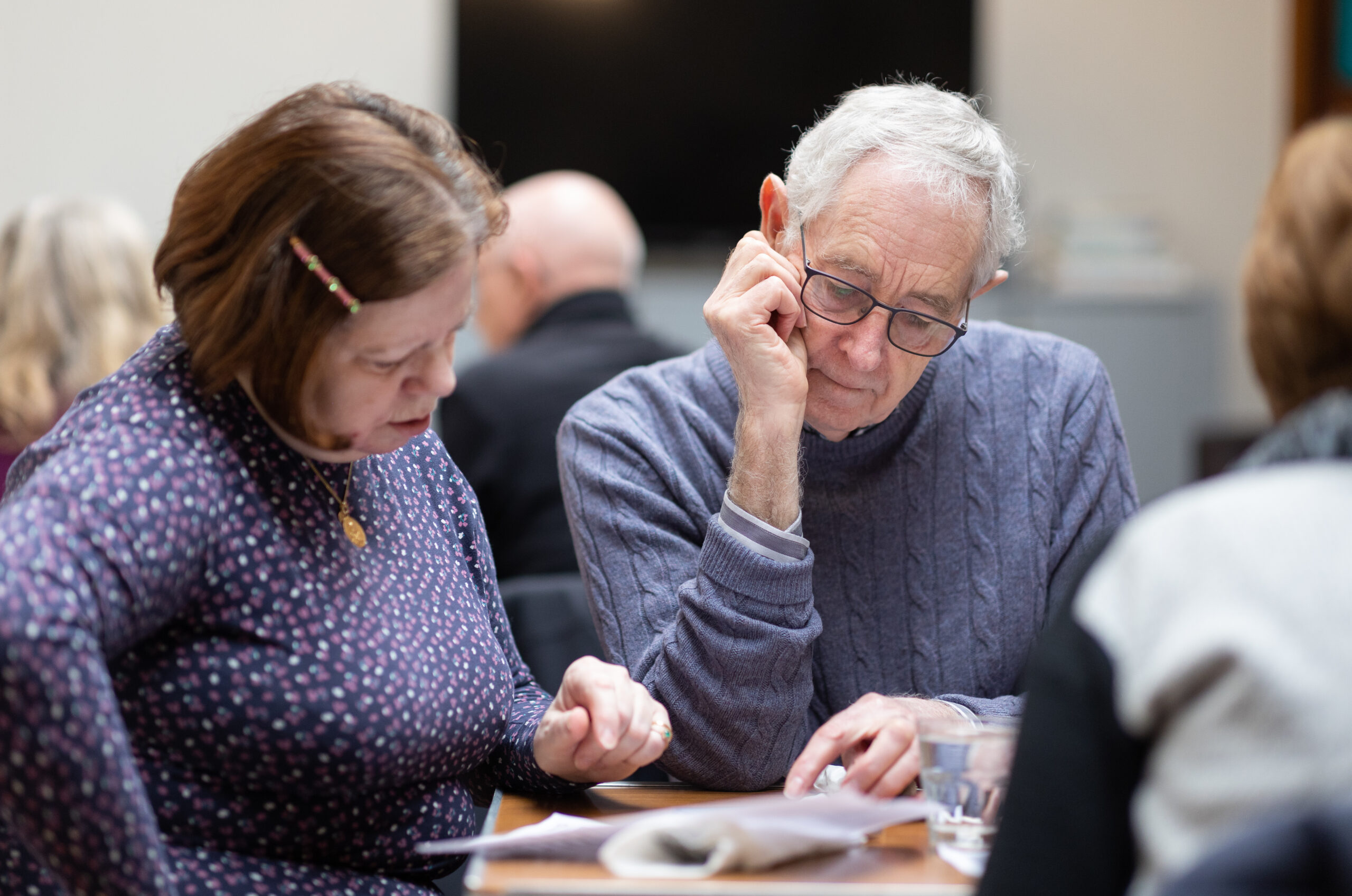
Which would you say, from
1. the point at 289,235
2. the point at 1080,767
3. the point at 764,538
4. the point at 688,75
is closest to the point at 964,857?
the point at 1080,767

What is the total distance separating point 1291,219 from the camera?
36.2 inches

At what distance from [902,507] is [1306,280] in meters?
0.81

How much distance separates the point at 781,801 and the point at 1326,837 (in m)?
0.44

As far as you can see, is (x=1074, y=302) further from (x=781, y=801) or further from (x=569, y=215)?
(x=781, y=801)

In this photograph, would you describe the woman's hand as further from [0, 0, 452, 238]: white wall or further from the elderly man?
[0, 0, 452, 238]: white wall

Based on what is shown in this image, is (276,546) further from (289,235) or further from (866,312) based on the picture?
(866,312)

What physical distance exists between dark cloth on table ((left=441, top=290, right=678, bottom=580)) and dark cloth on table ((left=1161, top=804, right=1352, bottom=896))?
6.48 feet

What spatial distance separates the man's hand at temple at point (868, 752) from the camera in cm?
130

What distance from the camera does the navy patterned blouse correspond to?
99cm

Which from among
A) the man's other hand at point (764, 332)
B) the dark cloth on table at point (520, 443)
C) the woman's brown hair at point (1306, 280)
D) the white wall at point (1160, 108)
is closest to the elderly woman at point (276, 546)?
the man's other hand at point (764, 332)

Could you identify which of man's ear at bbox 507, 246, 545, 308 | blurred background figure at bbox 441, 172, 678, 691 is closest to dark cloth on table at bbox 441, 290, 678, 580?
blurred background figure at bbox 441, 172, 678, 691

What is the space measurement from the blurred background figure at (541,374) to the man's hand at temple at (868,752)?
→ 0.59 m

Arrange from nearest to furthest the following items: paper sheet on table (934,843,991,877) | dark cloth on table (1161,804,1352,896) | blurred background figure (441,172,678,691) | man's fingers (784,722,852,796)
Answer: dark cloth on table (1161,804,1352,896), paper sheet on table (934,843,991,877), man's fingers (784,722,852,796), blurred background figure (441,172,678,691)

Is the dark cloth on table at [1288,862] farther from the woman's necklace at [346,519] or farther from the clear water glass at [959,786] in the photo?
the woman's necklace at [346,519]
